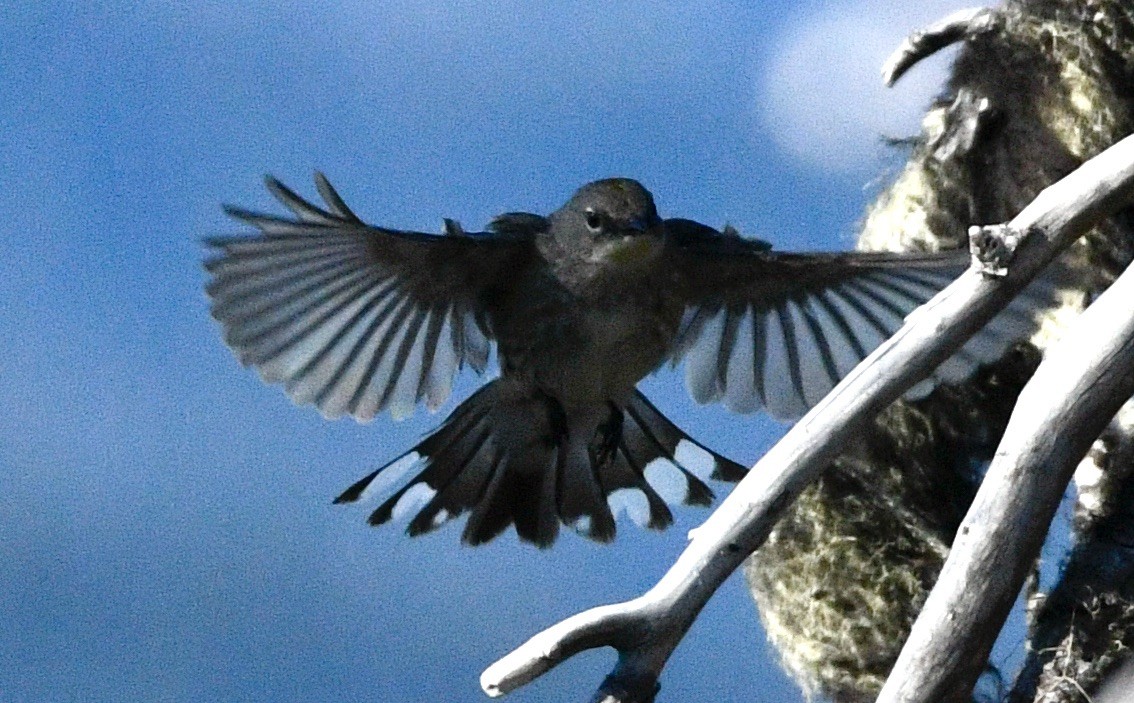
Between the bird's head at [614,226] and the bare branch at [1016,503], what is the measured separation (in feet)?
2.30

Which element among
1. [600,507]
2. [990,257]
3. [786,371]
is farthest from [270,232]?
[990,257]

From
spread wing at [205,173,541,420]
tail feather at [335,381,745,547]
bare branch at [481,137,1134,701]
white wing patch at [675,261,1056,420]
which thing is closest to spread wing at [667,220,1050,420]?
white wing patch at [675,261,1056,420]

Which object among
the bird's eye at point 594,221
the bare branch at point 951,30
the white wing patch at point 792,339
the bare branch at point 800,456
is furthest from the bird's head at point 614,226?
the bare branch at point 800,456

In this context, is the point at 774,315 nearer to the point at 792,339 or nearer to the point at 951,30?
the point at 792,339

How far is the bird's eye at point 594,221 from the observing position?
2158mm

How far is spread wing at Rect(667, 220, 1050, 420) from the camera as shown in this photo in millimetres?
2271

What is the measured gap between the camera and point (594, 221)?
2.17 metres

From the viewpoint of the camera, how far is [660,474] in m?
2.28

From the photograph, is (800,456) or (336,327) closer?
(800,456)

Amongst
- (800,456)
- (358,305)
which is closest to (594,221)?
(358,305)

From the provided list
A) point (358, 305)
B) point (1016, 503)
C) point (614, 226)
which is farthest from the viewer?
point (358, 305)

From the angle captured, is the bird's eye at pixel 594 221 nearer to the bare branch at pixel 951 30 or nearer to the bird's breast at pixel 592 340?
the bird's breast at pixel 592 340

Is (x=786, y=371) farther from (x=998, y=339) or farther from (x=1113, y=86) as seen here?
(x=1113, y=86)

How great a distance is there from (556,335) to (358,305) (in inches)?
10.0
